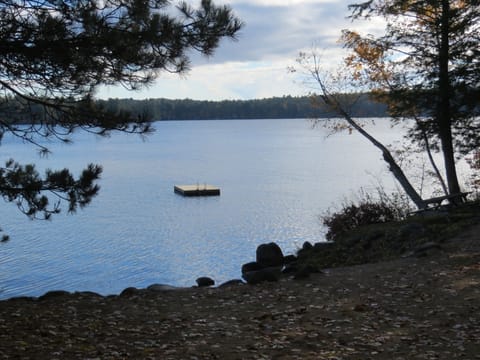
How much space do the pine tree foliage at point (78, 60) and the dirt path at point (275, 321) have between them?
64.0 inches

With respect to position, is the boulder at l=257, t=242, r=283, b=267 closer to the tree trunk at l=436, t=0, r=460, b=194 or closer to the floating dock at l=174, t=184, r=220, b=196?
the tree trunk at l=436, t=0, r=460, b=194

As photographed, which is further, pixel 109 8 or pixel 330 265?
pixel 330 265

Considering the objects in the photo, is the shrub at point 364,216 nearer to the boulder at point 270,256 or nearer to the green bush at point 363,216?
the green bush at point 363,216

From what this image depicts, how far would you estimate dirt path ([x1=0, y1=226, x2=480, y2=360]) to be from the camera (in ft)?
16.5

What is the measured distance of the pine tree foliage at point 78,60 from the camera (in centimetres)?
605

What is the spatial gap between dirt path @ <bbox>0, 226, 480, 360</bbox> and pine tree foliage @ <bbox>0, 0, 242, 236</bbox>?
1.63m

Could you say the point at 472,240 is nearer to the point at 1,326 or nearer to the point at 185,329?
the point at 185,329

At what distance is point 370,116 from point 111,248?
9909 mm

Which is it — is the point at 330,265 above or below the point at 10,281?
above

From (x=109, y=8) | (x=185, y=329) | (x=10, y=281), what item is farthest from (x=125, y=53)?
(x=10, y=281)

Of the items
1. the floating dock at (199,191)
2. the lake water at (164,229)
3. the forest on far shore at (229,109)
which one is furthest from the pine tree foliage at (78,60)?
the forest on far shore at (229,109)

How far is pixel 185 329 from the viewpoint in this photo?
19.1ft

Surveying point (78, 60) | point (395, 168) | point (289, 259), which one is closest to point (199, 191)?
point (395, 168)

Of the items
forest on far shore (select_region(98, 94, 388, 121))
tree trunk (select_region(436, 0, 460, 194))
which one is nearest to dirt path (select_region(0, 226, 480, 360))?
tree trunk (select_region(436, 0, 460, 194))
